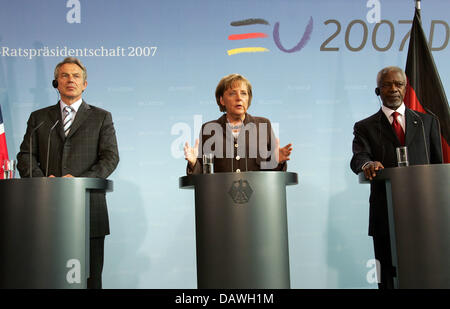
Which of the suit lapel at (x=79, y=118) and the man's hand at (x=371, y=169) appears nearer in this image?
the man's hand at (x=371, y=169)

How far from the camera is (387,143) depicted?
10.5 feet

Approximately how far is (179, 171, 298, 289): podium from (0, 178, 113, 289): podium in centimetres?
73

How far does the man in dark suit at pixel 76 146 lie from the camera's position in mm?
Answer: 3162

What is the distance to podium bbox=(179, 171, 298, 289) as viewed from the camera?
104 inches

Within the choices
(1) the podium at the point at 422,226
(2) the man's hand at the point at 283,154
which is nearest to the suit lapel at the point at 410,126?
(1) the podium at the point at 422,226

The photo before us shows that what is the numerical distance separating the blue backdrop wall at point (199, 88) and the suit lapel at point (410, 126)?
109 centimetres

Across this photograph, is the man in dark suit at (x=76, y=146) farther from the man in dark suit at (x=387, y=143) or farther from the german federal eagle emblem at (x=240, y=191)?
the man in dark suit at (x=387, y=143)

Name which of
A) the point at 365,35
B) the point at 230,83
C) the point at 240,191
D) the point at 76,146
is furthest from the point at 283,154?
the point at 365,35

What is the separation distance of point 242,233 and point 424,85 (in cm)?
227

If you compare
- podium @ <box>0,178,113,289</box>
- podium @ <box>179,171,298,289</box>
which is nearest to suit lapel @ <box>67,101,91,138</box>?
podium @ <box>0,178,113,289</box>

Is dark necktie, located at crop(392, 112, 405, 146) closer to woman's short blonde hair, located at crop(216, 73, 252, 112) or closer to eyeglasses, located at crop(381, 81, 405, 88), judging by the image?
→ eyeglasses, located at crop(381, 81, 405, 88)

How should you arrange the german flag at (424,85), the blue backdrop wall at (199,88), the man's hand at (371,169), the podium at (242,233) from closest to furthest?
the podium at (242,233) → the man's hand at (371,169) → the german flag at (424,85) → the blue backdrop wall at (199,88)
